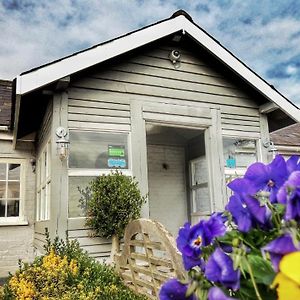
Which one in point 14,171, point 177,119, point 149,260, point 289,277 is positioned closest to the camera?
point 289,277

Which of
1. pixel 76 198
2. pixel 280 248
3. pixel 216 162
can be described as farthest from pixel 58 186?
pixel 280 248

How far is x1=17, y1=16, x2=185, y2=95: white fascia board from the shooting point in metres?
4.64

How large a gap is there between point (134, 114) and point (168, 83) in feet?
2.84

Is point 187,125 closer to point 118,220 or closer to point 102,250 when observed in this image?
point 118,220

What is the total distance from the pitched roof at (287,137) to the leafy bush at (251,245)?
953 centimetres

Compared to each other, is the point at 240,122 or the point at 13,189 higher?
the point at 240,122

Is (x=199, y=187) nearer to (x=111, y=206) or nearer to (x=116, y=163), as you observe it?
(x=116, y=163)

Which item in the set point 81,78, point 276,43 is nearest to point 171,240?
point 81,78

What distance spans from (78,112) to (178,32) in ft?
7.00

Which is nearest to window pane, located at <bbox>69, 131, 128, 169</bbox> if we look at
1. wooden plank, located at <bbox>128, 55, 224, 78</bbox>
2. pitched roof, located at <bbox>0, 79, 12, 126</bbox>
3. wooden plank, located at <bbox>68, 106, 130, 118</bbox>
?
wooden plank, located at <bbox>68, 106, 130, 118</bbox>

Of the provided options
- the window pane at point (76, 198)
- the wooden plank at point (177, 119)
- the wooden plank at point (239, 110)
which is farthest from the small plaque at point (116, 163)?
the wooden plank at point (239, 110)

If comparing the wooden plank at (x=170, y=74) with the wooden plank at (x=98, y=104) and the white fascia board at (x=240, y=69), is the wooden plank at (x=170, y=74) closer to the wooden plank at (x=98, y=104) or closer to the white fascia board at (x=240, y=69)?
the white fascia board at (x=240, y=69)

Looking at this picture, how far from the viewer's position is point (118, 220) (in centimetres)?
476

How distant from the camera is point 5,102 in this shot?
8883 mm
